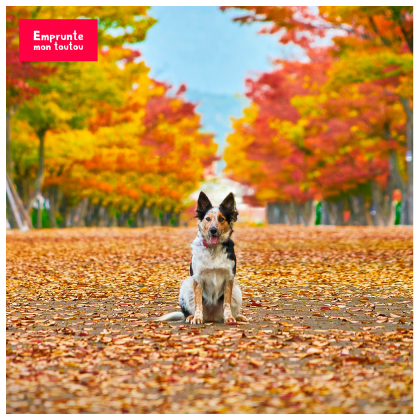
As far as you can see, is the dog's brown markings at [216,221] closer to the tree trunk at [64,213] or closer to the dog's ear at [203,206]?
the dog's ear at [203,206]

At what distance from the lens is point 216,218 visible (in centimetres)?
706

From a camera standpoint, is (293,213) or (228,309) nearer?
(228,309)

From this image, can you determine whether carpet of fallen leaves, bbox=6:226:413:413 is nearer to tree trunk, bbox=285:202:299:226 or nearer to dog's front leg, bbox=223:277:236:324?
dog's front leg, bbox=223:277:236:324

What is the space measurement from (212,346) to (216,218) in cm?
139

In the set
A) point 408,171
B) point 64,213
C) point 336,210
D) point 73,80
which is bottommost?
point 64,213

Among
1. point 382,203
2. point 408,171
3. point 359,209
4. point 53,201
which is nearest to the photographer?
point 408,171

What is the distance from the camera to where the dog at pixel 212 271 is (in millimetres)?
7102

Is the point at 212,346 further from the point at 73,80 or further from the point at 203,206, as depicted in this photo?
the point at 73,80

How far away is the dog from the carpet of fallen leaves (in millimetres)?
221

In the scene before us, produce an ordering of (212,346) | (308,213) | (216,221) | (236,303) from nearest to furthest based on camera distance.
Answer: (212,346)
(216,221)
(236,303)
(308,213)

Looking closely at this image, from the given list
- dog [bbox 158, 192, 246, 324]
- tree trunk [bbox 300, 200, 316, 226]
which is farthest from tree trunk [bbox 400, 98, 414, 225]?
dog [bbox 158, 192, 246, 324]

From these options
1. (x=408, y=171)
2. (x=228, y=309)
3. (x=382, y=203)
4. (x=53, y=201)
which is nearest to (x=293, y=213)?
(x=382, y=203)

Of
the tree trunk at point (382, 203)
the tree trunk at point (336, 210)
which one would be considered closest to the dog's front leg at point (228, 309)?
the tree trunk at point (382, 203)

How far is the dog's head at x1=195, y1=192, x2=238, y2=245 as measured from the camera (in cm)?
705
